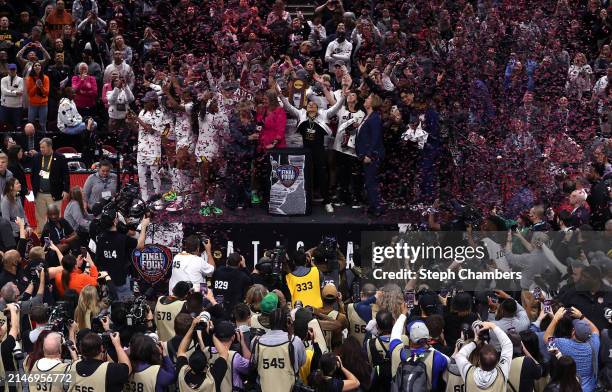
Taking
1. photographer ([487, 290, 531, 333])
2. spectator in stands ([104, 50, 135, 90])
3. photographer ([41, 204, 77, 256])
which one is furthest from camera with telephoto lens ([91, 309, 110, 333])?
spectator in stands ([104, 50, 135, 90])

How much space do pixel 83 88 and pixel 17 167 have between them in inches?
105

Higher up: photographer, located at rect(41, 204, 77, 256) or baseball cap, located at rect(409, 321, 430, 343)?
photographer, located at rect(41, 204, 77, 256)

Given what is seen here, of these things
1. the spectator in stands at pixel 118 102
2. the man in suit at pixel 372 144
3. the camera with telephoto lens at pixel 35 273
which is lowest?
the camera with telephoto lens at pixel 35 273

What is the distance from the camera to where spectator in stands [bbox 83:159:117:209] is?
14.4 meters

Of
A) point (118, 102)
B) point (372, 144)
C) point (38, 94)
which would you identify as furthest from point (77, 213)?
point (38, 94)

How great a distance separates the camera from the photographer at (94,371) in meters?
8.77

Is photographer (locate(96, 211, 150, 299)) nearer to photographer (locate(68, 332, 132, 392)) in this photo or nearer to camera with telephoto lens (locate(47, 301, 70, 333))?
camera with telephoto lens (locate(47, 301, 70, 333))

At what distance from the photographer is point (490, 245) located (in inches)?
493

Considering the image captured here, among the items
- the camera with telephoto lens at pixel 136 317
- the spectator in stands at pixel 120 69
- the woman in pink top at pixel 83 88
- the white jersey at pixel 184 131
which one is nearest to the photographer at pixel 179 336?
the camera with telephoto lens at pixel 136 317

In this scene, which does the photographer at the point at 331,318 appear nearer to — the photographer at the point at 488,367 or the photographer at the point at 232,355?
the photographer at the point at 232,355

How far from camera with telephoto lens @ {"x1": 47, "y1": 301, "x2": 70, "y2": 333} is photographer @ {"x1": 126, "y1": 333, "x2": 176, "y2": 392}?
0.85m

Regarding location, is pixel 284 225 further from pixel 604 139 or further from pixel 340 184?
pixel 604 139

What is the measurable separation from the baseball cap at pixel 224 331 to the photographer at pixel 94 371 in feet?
2.41

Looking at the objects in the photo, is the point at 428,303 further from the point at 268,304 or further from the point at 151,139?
the point at 151,139
